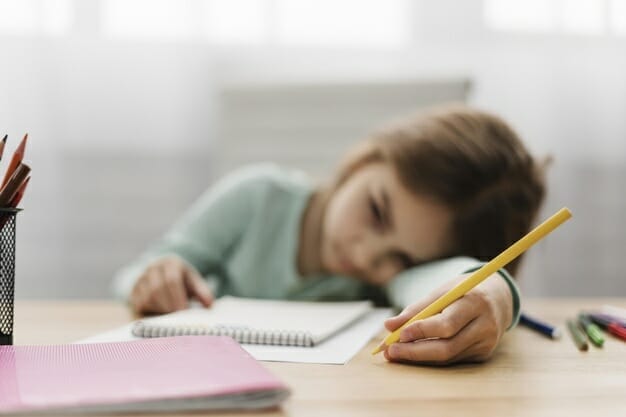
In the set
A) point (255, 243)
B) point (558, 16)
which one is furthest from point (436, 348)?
point (558, 16)

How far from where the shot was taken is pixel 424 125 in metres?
0.92

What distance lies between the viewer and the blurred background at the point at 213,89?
1.40m

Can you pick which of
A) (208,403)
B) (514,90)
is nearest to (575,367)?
(208,403)

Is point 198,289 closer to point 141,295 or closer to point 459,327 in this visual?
point 141,295

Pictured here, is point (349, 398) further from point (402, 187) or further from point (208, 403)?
point (402, 187)

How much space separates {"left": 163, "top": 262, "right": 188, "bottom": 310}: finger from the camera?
747 mm

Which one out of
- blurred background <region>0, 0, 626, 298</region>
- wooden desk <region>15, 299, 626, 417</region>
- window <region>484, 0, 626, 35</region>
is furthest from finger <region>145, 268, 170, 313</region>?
window <region>484, 0, 626, 35</region>

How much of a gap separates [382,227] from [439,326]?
417 mm

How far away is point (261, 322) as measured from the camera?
0.61 m

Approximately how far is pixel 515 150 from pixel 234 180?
480 millimetres

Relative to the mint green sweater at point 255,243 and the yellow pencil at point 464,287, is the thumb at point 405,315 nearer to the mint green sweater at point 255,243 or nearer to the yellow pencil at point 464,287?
the yellow pencil at point 464,287

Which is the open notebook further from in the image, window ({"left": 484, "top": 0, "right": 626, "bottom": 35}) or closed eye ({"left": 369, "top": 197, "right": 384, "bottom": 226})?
window ({"left": 484, "top": 0, "right": 626, "bottom": 35})

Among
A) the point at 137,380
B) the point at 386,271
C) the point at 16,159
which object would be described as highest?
the point at 16,159

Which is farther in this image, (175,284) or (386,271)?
(386,271)
